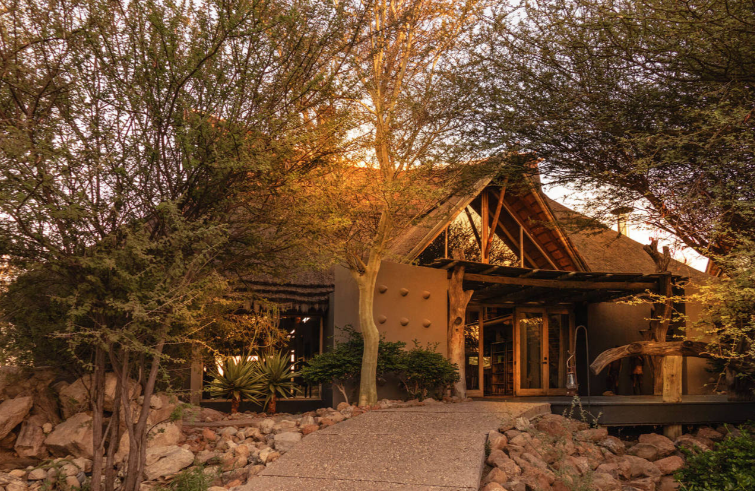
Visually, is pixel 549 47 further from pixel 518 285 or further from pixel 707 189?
pixel 518 285

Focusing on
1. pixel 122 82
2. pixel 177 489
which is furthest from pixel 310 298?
pixel 122 82

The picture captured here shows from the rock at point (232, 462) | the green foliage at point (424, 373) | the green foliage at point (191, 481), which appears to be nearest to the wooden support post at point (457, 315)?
the green foliage at point (424, 373)

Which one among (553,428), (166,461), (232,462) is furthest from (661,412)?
(166,461)

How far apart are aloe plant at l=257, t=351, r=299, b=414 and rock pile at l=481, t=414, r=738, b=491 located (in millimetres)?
4755

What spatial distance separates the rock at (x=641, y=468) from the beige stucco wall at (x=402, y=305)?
449 centimetres

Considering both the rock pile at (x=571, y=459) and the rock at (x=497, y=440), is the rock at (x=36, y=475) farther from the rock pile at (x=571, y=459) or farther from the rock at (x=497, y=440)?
the rock at (x=497, y=440)

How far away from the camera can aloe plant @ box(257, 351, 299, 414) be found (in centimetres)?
1187

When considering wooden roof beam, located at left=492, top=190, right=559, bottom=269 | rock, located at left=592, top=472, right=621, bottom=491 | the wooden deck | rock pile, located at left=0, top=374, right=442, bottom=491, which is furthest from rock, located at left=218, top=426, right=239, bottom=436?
wooden roof beam, located at left=492, top=190, right=559, bottom=269

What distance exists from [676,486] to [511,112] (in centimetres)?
637

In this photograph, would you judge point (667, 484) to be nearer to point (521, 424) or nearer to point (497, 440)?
point (521, 424)

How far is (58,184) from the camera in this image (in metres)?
6.20

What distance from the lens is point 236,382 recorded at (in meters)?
11.6

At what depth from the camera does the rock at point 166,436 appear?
830 cm

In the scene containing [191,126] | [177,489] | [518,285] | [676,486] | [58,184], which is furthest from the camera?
[518,285]
